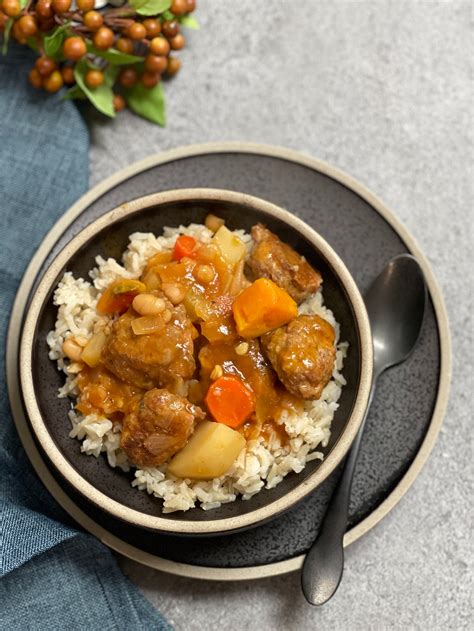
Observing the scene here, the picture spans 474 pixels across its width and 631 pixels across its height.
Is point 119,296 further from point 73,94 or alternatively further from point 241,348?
point 73,94

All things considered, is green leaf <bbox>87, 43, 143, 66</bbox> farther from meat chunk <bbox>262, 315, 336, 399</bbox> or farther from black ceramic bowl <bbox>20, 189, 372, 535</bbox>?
meat chunk <bbox>262, 315, 336, 399</bbox>

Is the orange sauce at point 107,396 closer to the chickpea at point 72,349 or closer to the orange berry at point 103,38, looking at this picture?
the chickpea at point 72,349

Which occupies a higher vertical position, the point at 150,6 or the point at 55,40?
the point at 150,6

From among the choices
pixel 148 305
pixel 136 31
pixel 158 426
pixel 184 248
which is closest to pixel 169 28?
pixel 136 31

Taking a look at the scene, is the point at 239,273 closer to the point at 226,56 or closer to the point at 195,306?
the point at 195,306

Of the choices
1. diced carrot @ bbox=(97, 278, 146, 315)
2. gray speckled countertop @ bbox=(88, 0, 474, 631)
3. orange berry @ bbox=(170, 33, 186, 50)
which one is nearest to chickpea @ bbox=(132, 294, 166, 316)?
diced carrot @ bbox=(97, 278, 146, 315)
